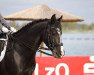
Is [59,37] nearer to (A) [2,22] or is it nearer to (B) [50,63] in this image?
(A) [2,22]

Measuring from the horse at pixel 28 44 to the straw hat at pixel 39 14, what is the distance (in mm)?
5607

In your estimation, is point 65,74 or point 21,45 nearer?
point 21,45

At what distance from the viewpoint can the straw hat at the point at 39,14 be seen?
1579 centimetres

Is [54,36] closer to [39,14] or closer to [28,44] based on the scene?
[28,44]

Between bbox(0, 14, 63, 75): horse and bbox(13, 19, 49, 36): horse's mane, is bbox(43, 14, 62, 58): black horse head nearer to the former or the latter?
bbox(0, 14, 63, 75): horse

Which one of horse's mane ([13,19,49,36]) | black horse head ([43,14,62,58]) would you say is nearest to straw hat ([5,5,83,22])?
horse's mane ([13,19,49,36])

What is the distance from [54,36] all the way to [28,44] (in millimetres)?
606

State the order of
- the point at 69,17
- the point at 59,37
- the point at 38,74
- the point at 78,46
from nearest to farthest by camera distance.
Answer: the point at 59,37, the point at 38,74, the point at 69,17, the point at 78,46

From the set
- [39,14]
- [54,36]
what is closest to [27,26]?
[54,36]

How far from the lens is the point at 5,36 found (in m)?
10.0

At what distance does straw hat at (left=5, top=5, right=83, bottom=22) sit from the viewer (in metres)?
15.8

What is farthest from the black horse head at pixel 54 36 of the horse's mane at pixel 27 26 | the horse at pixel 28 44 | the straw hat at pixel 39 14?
the straw hat at pixel 39 14

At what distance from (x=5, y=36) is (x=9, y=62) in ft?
1.76

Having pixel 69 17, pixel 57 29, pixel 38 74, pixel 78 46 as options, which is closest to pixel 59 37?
pixel 57 29
